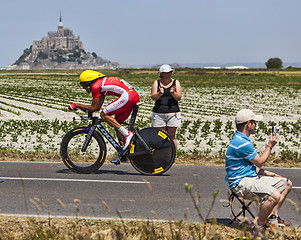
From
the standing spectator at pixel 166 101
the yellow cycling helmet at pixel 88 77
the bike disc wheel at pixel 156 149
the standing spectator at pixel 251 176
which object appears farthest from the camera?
the standing spectator at pixel 166 101

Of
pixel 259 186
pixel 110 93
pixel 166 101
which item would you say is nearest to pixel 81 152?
pixel 110 93

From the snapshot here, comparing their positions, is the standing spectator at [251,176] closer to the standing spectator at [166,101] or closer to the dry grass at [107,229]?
the dry grass at [107,229]

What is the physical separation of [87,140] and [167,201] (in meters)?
2.60

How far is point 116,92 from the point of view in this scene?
8.94 meters

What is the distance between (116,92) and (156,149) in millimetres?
1241

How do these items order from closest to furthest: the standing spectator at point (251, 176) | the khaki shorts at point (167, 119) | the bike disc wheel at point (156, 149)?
the standing spectator at point (251, 176) → the bike disc wheel at point (156, 149) → the khaki shorts at point (167, 119)

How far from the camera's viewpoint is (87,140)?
919cm

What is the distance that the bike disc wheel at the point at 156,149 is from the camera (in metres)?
9.08

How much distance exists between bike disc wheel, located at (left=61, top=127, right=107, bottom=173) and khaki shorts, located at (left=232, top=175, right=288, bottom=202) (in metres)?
4.09

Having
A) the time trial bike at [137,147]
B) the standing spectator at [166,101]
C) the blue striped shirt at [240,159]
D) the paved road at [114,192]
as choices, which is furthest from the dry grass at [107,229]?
the standing spectator at [166,101]

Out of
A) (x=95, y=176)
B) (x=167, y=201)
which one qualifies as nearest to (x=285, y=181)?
(x=167, y=201)

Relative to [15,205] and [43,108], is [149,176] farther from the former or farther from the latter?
[43,108]

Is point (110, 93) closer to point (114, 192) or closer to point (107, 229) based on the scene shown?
point (114, 192)

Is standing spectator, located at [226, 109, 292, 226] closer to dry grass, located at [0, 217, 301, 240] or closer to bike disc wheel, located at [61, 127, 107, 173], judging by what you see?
dry grass, located at [0, 217, 301, 240]
